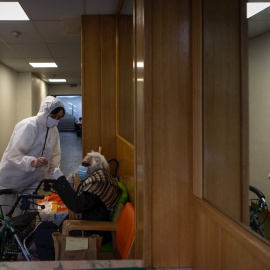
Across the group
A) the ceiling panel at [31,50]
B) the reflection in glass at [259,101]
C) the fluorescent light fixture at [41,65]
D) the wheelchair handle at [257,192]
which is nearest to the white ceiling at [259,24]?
the reflection in glass at [259,101]

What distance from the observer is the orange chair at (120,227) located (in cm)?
186

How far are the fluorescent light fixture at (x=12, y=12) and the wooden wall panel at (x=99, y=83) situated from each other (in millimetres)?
787

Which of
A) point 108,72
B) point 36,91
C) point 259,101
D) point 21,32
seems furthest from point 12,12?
point 36,91

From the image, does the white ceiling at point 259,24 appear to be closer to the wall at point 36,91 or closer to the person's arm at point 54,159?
the person's arm at point 54,159

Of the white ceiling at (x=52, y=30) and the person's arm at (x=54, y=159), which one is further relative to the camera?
the person's arm at (x=54, y=159)

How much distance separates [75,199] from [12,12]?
9.01 ft

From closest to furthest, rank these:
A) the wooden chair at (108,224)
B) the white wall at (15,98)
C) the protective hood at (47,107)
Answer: the wooden chair at (108,224), the protective hood at (47,107), the white wall at (15,98)

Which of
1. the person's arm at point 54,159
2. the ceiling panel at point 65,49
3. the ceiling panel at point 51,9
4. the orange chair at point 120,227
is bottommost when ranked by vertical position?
the orange chair at point 120,227

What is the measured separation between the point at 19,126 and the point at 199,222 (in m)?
2.59

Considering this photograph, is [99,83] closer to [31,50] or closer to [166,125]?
[166,125]

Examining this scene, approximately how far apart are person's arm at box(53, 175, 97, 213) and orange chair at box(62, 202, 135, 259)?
0.35ft

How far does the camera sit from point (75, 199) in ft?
7.38

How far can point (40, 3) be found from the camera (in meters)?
3.38

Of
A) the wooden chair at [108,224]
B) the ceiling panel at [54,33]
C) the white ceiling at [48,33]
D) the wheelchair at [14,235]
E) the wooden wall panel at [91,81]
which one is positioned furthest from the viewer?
the ceiling panel at [54,33]
